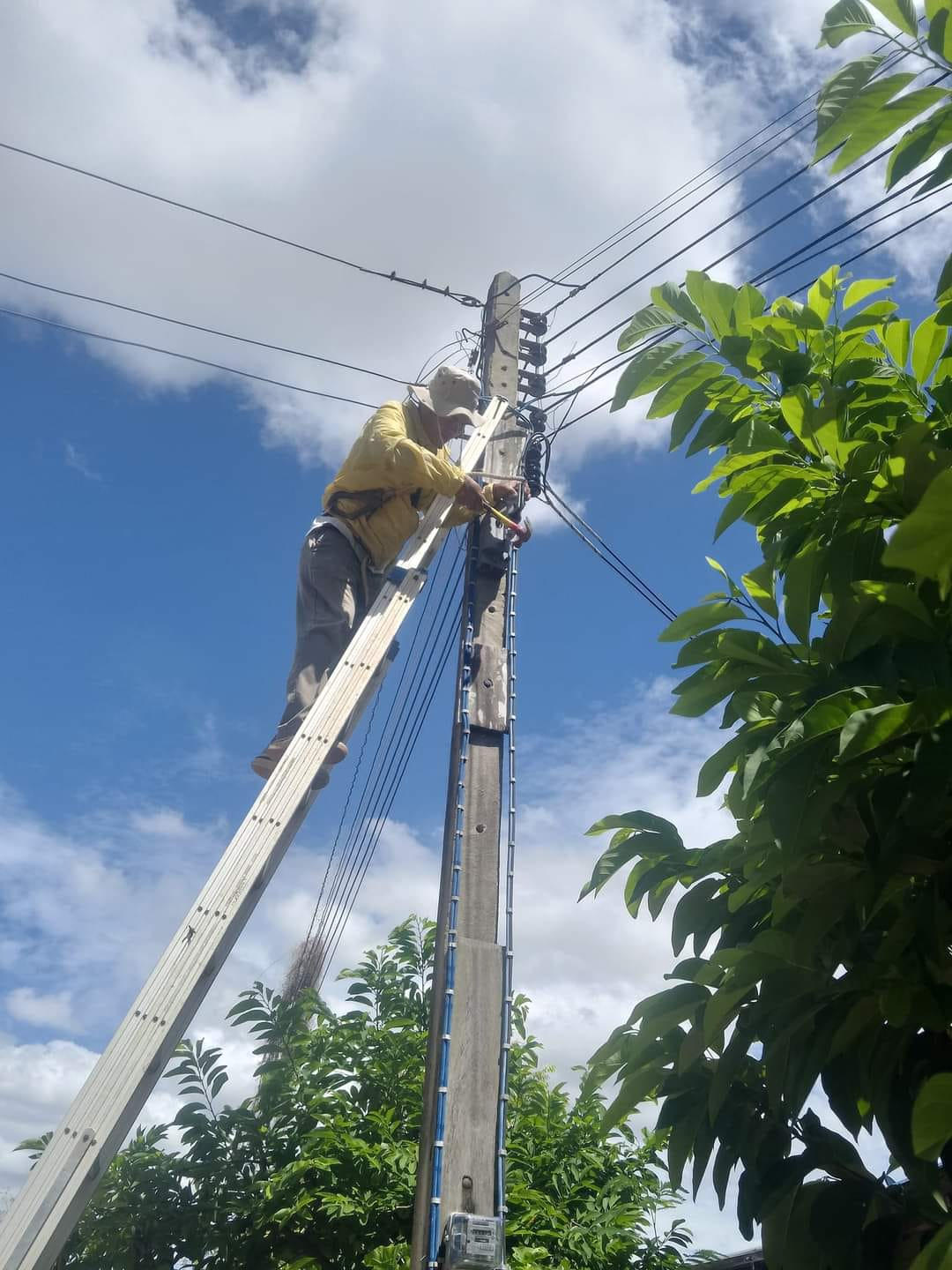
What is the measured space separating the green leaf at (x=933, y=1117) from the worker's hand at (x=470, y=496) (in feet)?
13.2

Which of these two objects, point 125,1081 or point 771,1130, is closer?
point 771,1130

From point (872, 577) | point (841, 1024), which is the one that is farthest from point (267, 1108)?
point (872, 577)

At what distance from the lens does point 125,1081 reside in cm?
290

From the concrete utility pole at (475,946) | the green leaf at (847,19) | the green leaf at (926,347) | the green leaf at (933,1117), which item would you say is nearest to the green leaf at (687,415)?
the green leaf at (926,347)

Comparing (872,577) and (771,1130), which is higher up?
(872,577)

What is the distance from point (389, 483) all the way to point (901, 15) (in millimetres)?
3605

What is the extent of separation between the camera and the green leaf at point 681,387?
2107 mm

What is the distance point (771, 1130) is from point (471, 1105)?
2.00 metres

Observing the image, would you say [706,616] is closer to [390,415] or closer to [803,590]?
[803,590]

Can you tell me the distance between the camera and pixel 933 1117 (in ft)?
4.49

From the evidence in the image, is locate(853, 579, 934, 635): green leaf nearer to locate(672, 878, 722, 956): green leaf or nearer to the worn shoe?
locate(672, 878, 722, 956): green leaf

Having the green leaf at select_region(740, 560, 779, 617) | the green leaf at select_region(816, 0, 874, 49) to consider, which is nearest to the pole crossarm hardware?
the green leaf at select_region(740, 560, 779, 617)

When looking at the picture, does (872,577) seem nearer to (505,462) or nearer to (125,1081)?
(125,1081)

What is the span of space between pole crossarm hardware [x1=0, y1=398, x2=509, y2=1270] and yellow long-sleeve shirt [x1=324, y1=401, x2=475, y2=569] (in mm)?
300
